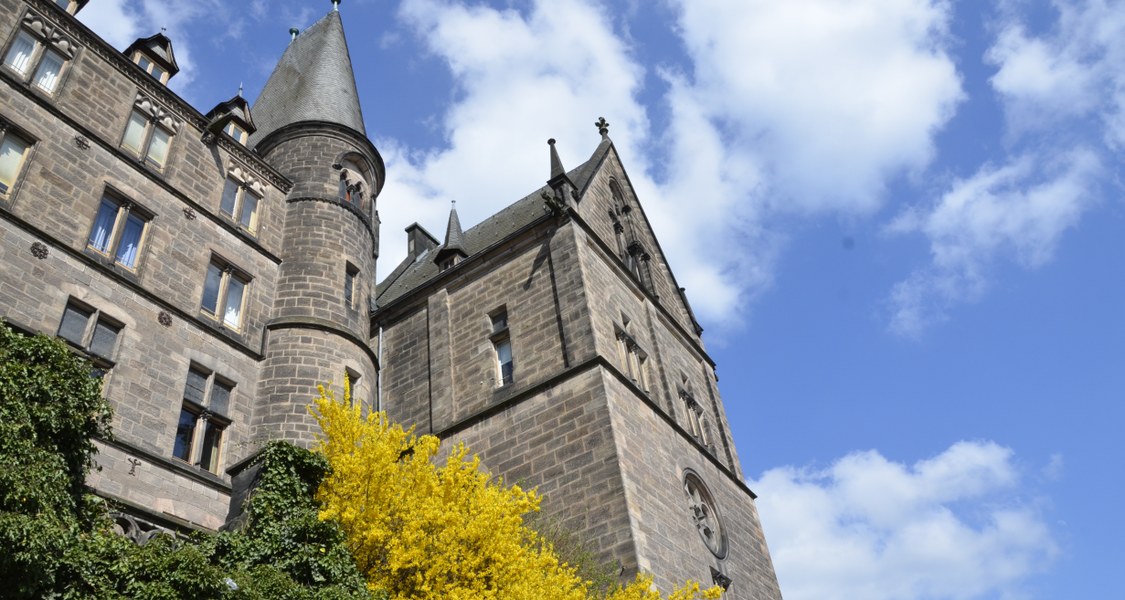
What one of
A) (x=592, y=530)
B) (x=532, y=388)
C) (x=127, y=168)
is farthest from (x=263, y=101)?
(x=592, y=530)

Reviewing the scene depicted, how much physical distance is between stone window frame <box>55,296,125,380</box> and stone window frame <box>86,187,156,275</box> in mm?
1138

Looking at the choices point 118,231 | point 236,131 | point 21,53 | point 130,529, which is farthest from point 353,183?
point 130,529

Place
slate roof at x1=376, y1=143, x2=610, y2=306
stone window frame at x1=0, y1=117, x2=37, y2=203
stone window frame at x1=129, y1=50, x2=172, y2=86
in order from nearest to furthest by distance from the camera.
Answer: stone window frame at x1=0, y1=117, x2=37, y2=203, stone window frame at x1=129, y1=50, x2=172, y2=86, slate roof at x1=376, y1=143, x2=610, y2=306

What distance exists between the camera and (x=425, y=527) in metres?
12.6

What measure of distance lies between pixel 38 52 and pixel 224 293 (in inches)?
219

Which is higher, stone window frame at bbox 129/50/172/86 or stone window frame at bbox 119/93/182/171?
stone window frame at bbox 129/50/172/86

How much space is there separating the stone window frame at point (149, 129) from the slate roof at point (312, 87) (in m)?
4.47

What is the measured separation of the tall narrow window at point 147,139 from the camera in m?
17.9

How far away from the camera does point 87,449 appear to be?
11391 mm

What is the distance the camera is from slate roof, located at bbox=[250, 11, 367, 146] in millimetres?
23875

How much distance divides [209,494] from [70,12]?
10645 millimetres

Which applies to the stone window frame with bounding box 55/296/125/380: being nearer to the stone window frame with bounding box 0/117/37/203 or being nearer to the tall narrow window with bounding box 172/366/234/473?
the tall narrow window with bounding box 172/366/234/473

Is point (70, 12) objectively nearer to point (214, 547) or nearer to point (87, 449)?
point (87, 449)

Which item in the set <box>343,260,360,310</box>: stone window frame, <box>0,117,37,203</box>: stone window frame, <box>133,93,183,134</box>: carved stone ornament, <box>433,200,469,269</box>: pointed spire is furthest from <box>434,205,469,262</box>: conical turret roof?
<box>0,117,37,203</box>: stone window frame
